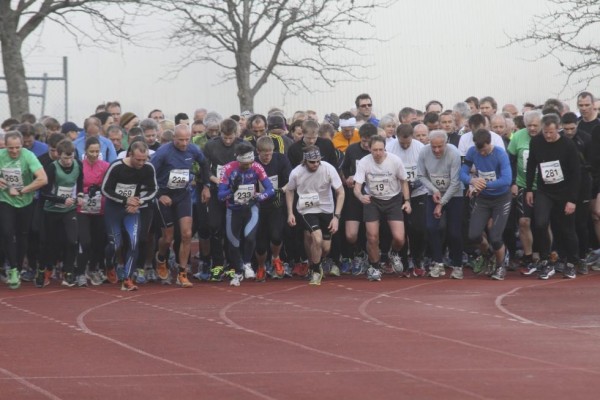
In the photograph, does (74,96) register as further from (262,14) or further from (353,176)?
(353,176)

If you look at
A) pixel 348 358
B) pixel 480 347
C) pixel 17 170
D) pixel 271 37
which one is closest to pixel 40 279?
pixel 17 170

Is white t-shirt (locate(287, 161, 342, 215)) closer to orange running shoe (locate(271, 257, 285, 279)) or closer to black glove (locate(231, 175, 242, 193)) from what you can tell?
black glove (locate(231, 175, 242, 193))

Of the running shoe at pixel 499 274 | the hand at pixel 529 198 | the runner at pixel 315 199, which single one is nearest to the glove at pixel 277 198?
the runner at pixel 315 199

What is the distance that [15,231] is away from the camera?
17.2 m

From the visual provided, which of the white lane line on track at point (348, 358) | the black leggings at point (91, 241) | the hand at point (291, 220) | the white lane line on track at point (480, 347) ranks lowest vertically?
the white lane line on track at point (348, 358)

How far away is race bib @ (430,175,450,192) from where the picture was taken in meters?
17.5

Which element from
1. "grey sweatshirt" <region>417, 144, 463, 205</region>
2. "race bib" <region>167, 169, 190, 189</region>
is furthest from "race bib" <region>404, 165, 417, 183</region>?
"race bib" <region>167, 169, 190, 189</region>

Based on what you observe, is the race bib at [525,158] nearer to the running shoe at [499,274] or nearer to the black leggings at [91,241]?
the running shoe at [499,274]

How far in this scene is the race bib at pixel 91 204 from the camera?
17.1 m

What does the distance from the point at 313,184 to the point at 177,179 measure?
167cm

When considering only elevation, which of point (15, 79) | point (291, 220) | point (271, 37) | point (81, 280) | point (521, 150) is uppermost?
point (271, 37)

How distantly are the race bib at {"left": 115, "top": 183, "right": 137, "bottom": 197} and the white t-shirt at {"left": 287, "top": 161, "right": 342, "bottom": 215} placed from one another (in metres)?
1.99

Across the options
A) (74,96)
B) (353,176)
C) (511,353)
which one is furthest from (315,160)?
(74,96)

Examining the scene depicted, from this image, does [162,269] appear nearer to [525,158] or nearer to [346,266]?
[346,266]
